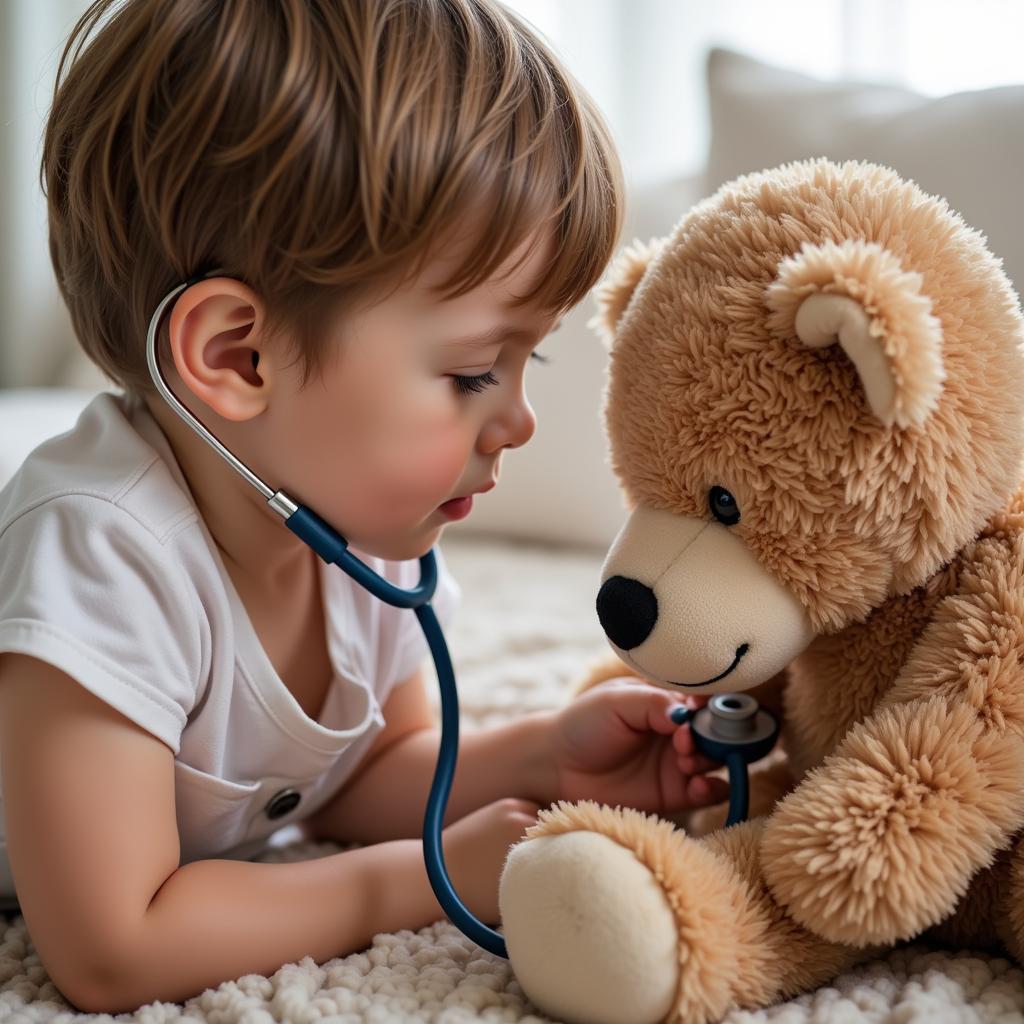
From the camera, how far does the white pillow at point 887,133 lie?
1001 mm

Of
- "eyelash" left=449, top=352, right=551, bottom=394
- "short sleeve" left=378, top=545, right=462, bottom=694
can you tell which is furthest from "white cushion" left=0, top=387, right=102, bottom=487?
"eyelash" left=449, top=352, right=551, bottom=394

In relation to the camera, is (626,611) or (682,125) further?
(682,125)

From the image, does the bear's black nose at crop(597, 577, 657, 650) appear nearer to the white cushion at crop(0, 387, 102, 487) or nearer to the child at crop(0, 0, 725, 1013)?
the child at crop(0, 0, 725, 1013)

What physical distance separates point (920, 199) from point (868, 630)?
0.26 metres

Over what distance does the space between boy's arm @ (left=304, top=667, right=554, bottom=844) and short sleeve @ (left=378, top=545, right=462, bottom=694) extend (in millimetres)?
63

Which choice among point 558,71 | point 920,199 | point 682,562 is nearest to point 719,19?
point 558,71

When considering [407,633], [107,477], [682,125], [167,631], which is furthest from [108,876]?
[682,125]

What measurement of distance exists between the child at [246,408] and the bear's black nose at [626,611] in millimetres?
177

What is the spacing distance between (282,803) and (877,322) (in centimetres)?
60

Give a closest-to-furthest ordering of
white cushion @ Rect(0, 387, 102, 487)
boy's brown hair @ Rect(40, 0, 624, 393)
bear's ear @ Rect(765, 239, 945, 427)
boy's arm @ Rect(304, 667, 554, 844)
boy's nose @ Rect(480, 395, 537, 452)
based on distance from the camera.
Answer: bear's ear @ Rect(765, 239, 945, 427)
boy's brown hair @ Rect(40, 0, 624, 393)
boy's nose @ Rect(480, 395, 537, 452)
boy's arm @ Rect(304, 667, 554, 844)
white cushion @ Rect(0, 387, 102, 487)

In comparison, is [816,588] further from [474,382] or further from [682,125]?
[682,125]

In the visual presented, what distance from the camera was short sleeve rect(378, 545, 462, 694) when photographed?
1.04 meters

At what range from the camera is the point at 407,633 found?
3.45 ft

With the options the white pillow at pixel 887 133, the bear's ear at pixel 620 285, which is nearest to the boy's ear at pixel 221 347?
the bear's ear at pixel 620 285
